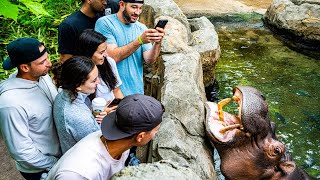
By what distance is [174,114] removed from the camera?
12.0ft

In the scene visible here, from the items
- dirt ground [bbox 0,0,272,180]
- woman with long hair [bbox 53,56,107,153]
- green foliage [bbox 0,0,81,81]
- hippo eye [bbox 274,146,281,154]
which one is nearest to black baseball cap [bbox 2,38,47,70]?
woman with long hair [bbox 53,56,107,153]

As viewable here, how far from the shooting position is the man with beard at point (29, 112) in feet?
7.91

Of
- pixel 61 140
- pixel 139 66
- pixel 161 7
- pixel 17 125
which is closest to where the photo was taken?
pixel 17 125

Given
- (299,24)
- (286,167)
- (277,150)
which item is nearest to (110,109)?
(277,150)

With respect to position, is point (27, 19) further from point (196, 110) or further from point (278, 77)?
point (278, 77)

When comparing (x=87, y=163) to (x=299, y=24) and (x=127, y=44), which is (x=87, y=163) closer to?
(x=127, y=44)

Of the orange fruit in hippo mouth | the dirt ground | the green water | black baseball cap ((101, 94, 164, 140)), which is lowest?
the green water

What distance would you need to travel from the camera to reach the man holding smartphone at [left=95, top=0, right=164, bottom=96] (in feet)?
11.5

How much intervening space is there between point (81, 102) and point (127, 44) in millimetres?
1088

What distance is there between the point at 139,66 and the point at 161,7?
2694 mm

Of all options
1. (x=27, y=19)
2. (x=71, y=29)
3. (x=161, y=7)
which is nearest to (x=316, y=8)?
(x=161, y=7)

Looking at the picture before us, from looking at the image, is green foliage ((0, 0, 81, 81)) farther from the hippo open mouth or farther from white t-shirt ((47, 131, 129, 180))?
white t-shirt ((47, 131, 129, 180))

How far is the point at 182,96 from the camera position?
12.5 feet

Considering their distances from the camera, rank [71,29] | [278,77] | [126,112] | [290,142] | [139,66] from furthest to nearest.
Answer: [278,77]
[290,142]
[139,66]
[71,29]
[126,112]
